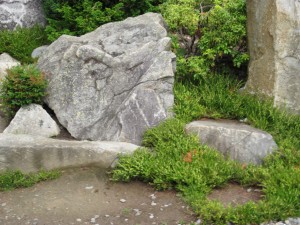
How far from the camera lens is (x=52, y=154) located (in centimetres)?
671

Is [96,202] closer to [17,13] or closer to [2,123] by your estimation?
[2,123]

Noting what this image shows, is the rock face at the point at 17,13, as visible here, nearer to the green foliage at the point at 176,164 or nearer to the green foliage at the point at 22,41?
the green foliage at the point at 22,41

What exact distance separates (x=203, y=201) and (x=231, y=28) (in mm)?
3213

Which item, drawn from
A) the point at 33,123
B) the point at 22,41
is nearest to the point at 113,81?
the point at 33,123

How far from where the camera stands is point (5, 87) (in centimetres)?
764

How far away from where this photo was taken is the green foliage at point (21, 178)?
6484 millimetres

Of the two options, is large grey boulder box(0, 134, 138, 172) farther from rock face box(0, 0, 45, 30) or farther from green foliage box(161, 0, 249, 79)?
rock face box(0, 0, 45, 30)

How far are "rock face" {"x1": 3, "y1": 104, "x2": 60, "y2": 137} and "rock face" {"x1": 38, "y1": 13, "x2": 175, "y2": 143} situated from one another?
8.3 inches

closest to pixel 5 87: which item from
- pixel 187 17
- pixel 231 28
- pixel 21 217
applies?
pixel 21 217

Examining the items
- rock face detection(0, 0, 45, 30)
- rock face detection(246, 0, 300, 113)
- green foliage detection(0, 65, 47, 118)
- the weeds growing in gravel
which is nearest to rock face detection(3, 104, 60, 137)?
green foliage detection(0, 65, 47, 118)

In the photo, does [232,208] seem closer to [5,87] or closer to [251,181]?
[251,181]

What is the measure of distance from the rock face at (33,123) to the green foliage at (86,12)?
2.26 m

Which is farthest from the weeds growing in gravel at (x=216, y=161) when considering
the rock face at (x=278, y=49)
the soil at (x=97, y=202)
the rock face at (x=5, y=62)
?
the rock face at (x=5, y=62)

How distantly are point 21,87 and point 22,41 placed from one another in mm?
2743
